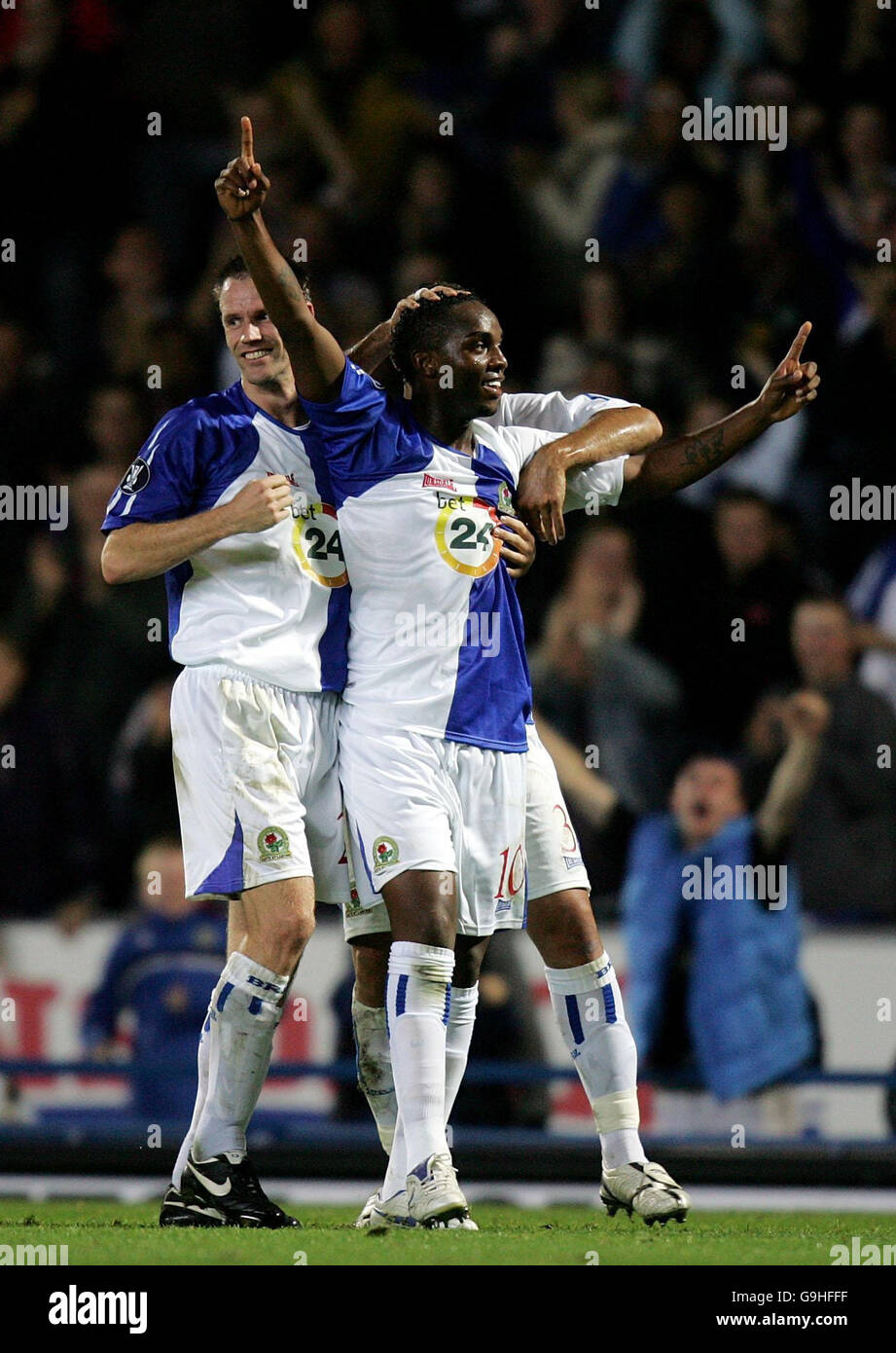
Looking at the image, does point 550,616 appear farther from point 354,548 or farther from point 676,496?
point 354,548

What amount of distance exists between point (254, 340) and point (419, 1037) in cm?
196

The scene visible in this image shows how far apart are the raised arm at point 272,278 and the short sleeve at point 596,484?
0.84 metres

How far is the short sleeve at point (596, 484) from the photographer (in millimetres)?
5418

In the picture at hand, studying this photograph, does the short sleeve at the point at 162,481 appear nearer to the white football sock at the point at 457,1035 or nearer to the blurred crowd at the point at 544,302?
the white football sock at the point at 457,1035

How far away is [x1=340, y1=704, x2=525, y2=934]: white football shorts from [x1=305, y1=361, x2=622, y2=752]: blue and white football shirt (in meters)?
0.06

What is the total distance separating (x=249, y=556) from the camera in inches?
207

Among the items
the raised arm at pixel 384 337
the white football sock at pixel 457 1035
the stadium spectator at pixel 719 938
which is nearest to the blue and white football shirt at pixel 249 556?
the raised arm at pixel 384 337

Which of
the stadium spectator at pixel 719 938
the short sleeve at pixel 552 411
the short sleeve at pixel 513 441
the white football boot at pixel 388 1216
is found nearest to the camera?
the white football boot at pixel 388 1216

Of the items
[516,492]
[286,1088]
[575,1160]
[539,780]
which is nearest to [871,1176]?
[575,1160]

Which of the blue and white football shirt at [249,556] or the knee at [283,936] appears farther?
the blue and white football shirt at [249,556]

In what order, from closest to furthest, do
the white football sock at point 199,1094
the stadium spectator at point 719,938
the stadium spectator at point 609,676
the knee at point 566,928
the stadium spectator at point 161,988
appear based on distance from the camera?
the white football sock at point 199,1094 < the knee at point 566,928 < the stadium spectator at point 719,938 < the stadium spectator at point 161,988 < the stadium spectator at point 609,676

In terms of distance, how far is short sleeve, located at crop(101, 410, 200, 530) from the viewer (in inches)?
205

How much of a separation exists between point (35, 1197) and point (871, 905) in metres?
3.65

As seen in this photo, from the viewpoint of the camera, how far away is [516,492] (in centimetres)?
530
